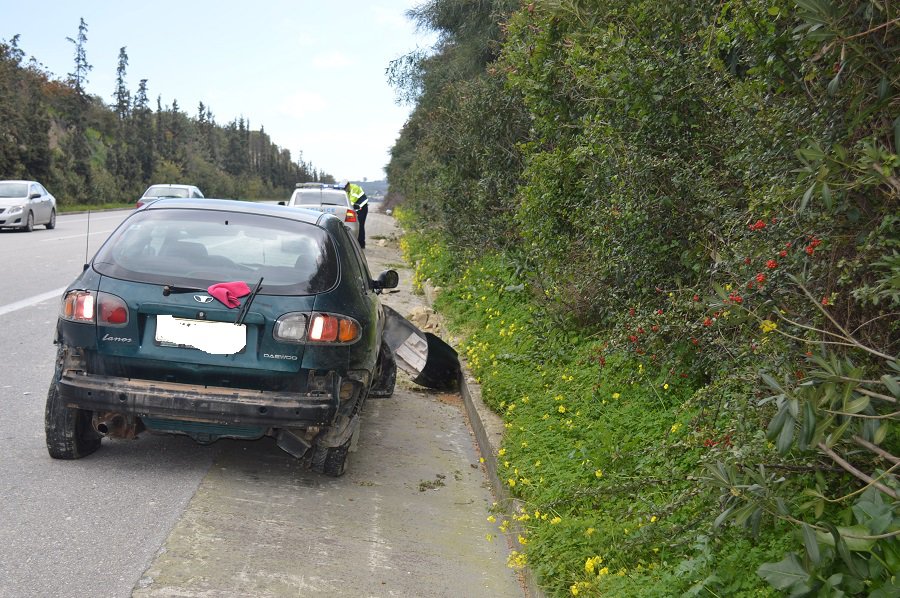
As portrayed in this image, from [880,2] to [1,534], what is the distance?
431cm

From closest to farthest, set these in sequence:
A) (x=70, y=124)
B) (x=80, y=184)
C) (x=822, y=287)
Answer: (x=822, y=287), (x=80, y=184), (x=70, y=124)

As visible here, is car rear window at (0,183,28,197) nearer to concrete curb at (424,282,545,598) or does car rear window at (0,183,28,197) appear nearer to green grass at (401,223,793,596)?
concrete curb at (424,282,545,598)

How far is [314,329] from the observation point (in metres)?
5.49

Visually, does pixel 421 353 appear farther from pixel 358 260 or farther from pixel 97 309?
pixel 97 309

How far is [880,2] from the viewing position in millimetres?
3080

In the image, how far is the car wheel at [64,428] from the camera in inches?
218

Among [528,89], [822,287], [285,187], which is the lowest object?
[285,187]

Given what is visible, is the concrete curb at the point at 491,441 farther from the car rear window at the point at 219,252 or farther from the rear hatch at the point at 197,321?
the car rear window at the point at 219,252

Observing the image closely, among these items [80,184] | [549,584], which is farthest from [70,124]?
[549,584]

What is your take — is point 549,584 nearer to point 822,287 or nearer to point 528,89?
point 822,287

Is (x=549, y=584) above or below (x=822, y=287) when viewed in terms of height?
below

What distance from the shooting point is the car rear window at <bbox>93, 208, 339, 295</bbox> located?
5.60m

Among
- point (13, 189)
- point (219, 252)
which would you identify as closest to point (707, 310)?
point (219, 252)

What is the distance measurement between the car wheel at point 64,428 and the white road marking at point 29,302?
5585 millimetres
